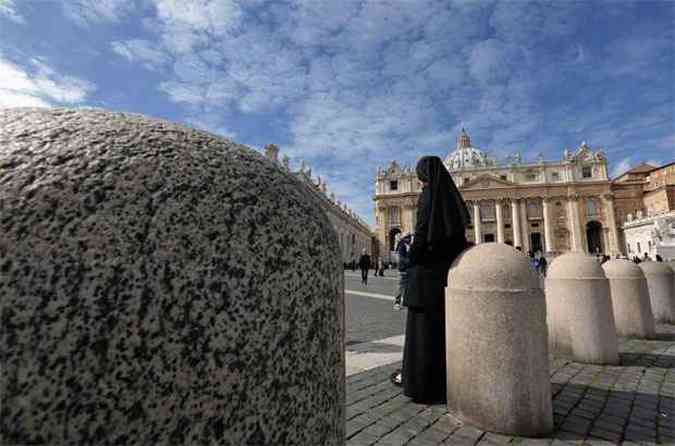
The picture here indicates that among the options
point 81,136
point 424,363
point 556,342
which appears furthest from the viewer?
point 556,342

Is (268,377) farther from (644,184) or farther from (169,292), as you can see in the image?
(644,184)

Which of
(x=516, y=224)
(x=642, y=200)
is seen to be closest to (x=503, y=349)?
(x=516, y=224)

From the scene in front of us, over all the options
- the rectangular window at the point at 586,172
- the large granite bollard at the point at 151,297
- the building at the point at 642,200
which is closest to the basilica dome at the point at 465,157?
the rectangular window at the point at 586,172

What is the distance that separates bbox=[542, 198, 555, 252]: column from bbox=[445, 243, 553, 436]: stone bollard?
69414mm

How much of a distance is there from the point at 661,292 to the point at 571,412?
594 cm

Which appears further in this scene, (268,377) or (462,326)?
(462,326)

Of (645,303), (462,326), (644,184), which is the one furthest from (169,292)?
(644,184)

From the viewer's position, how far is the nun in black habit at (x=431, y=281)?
3146mm

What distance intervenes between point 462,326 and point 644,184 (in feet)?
271

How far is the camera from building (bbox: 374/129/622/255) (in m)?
61.8

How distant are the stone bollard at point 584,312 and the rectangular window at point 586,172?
240 ft

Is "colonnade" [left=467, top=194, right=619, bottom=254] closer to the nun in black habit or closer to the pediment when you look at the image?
the pediment

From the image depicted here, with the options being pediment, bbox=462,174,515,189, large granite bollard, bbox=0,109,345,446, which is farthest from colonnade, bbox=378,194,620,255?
large granite bollard, bbox=0,109,345,446

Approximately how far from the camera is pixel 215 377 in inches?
24.8
